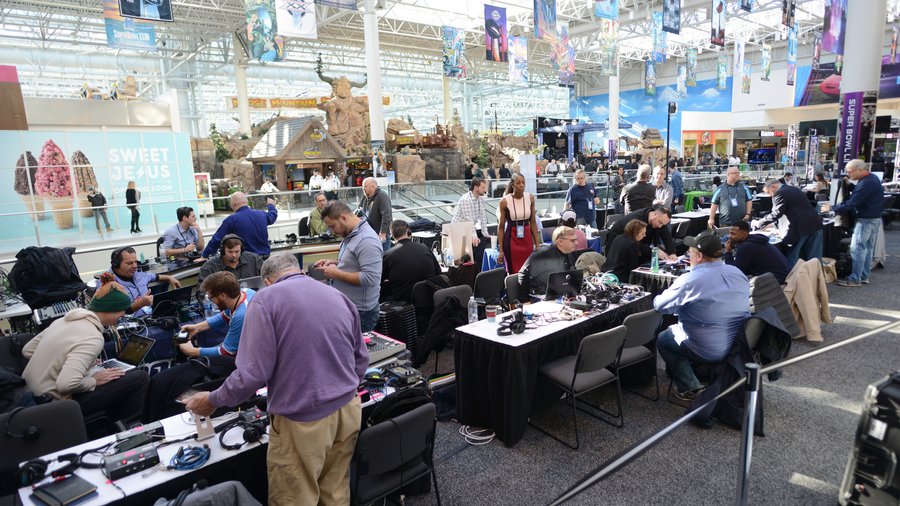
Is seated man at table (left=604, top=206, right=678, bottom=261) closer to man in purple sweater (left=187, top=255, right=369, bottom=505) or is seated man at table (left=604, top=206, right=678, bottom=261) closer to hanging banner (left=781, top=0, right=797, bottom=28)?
man in purple sweater (left=187, top=255, right=369, bottom=505)

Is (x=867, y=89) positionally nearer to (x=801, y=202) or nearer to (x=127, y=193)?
(x=801, y=202)

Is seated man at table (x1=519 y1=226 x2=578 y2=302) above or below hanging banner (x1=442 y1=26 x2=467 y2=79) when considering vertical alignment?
below

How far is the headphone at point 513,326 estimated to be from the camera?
369 cm

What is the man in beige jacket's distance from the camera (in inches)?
123

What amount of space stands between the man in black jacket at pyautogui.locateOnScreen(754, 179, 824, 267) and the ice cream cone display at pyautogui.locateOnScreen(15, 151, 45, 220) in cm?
1503

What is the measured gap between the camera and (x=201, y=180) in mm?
17531

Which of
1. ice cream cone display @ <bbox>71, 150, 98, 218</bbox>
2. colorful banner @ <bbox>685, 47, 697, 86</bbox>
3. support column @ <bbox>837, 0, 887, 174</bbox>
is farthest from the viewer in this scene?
colorful banner @ <bbox>685, 47, 697, 86</bbox>

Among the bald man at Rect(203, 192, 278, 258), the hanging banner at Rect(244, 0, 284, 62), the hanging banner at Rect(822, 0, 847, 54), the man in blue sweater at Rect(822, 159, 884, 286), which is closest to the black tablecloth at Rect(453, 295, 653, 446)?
the bald man at Rect(203, 192, 278, 258)

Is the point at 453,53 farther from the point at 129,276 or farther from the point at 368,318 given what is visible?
the point at 368,318

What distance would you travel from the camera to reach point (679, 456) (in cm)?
347

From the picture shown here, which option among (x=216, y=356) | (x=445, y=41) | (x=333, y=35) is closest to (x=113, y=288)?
(x=216, y=356)

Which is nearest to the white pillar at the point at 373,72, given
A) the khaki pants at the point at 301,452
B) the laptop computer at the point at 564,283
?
the laptop computer at the point at 564,283

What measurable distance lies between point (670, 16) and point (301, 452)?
1418 cm

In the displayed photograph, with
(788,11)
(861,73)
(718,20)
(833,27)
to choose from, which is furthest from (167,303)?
(788,11)
